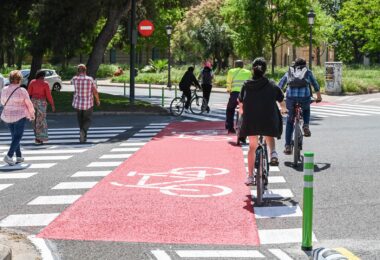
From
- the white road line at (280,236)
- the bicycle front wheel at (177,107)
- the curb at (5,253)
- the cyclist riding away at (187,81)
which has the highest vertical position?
the cyclist riding away at (187,81)

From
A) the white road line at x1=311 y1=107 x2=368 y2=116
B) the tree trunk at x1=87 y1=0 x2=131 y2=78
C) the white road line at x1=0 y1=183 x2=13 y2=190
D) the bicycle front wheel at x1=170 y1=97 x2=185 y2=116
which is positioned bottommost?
the white road line at x1=0 y1=183 x2=13 y2=190

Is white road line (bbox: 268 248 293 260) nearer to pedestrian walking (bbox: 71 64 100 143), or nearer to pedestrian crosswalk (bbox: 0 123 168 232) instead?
pedestrian crosswalk (bbox: 0 123 168 232)

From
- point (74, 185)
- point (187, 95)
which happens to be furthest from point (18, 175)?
point (187, 95)

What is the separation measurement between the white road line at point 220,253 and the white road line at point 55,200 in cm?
295

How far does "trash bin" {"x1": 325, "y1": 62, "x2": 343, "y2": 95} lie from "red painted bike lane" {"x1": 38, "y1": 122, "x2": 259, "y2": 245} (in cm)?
2222

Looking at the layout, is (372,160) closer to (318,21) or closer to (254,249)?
(254,249)

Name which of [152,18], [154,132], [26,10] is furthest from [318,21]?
[154,132]

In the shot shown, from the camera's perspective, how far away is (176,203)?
28.0 feet

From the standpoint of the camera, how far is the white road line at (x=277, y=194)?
8867 mm

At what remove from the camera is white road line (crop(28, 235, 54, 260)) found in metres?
6.04

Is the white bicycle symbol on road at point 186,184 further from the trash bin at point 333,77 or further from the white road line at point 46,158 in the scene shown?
the trash bin at point 333,77

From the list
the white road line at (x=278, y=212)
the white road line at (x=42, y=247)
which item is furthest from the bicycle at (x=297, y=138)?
the white road line at (x=42, y=247)

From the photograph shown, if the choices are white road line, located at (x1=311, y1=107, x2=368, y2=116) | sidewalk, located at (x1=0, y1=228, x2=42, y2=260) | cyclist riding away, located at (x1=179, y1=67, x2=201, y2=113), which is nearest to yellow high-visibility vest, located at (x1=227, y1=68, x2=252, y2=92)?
cyclist riding away, located at (x1=179, y1=67, x2=201, y2=113)

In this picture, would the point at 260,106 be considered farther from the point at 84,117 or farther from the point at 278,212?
the point at 84,117
